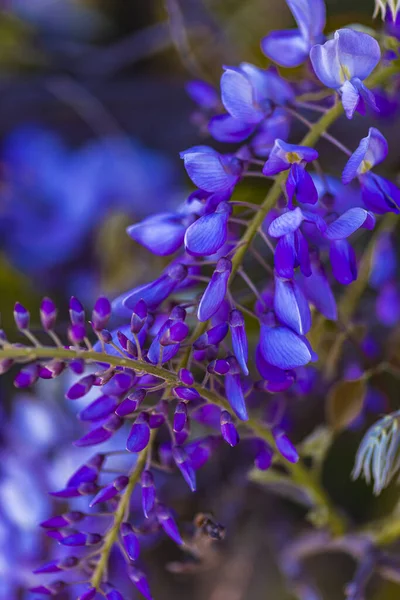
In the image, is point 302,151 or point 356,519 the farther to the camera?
point 356,519

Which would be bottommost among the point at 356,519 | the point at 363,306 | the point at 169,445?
the point at 356,519

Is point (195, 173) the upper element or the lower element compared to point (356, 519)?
upper

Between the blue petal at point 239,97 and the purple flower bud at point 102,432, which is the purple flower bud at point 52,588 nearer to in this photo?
the purple flower bud at point 102,432

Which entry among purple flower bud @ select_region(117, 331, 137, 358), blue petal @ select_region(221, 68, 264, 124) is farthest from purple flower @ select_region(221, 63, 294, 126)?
purple flower bud @ select_region(117, 331, 137, 358)

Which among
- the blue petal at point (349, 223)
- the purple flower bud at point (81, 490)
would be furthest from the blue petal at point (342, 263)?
the purple flower bud at point (81, 490)

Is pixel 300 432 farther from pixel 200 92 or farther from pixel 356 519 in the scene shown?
pixel 200 92

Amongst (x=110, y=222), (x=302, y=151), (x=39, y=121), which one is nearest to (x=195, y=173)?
(x=302, y=151)

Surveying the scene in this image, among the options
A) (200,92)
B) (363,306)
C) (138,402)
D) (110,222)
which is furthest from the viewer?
(110,222)

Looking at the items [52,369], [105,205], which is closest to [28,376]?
[52,369]
